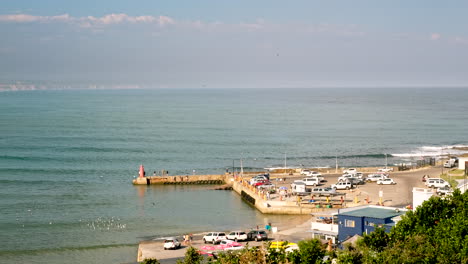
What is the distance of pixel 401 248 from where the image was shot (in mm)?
24297

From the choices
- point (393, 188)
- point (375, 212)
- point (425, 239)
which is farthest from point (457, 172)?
point (425, 239)

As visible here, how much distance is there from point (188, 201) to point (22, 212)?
44.1 feet

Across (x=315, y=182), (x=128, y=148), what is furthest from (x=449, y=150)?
(x=128, y=148)

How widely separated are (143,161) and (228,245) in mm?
42921

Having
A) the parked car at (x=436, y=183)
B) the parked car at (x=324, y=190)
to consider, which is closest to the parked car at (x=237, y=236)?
the parked car at (x=324, y=190)

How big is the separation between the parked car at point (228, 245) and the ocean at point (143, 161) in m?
5.21

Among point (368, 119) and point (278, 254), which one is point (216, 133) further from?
point (278, 254)

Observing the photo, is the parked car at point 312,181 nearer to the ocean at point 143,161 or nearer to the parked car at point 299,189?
the parked car at point 299,189

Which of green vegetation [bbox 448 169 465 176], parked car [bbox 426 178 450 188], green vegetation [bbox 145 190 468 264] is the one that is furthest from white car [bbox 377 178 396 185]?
green vegetation [bbox 145 190 468 264]

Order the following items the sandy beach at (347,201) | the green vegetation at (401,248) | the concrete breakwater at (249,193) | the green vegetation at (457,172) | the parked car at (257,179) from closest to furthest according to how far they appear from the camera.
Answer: the green vegetation at (401,248) → the sandy beach at (347,201) → the concrete breakwater at (249,193) → the parked car at (257,179) → the green vegetation at (457,172)

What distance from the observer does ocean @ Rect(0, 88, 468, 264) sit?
42719mm

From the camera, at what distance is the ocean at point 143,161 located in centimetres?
4272

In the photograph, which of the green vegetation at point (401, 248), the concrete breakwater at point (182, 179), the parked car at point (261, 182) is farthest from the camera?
the concrete breakwater at point (182, 179)

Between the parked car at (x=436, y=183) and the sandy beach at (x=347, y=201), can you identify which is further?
the parked car at (x=436, y=183)
